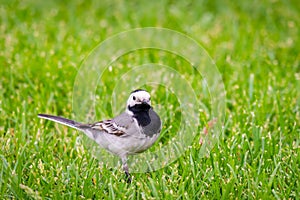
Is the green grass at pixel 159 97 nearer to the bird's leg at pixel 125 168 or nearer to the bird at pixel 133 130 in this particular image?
the bird's leg at pixel 125 168

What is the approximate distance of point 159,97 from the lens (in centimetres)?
466

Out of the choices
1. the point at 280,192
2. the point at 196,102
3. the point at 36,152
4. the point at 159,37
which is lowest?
the point at 280,192

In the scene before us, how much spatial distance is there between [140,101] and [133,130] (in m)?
0.21

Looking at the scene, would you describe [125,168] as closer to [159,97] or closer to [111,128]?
[111,128]

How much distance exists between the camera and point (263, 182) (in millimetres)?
3277

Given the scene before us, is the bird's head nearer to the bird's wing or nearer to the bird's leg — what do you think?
the bird's wing

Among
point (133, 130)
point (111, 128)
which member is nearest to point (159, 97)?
point (111, 128)

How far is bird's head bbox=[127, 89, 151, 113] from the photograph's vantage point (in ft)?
10.7

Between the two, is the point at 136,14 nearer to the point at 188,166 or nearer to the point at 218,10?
the point at 218,10

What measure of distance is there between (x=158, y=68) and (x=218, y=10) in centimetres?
203

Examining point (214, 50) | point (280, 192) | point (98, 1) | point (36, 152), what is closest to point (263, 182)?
point (280, 192)

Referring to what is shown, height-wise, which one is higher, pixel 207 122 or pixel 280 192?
pixel 207 122

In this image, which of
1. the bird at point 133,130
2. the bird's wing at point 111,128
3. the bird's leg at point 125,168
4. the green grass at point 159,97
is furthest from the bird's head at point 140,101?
the green grass at point 159,97

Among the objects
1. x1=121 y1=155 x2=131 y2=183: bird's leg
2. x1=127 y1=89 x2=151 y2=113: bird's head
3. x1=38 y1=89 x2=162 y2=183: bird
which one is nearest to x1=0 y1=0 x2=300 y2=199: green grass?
x1=121 y1=155 x2=131 y2=183: bird's leg
